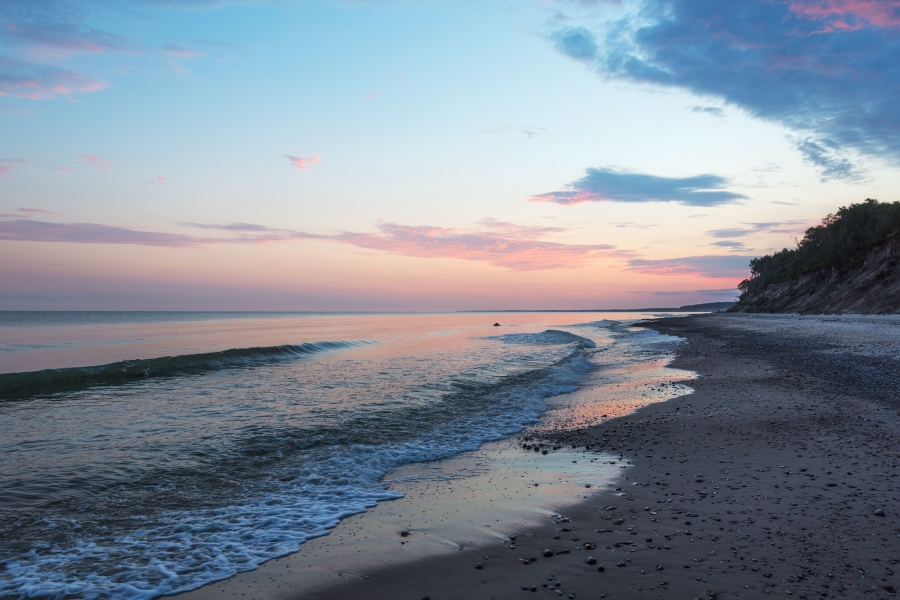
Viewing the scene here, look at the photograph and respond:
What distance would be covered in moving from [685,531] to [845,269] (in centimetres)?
7805

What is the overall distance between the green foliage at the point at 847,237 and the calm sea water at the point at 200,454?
2515 inches

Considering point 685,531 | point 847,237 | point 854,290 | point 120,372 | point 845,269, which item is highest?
point 847,237

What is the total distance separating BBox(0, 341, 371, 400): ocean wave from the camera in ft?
53.3

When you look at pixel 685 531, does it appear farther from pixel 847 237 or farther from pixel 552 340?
pixel 847 237

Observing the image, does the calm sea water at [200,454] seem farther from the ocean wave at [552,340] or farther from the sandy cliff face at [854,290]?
the sandy cliff face at [854,290]

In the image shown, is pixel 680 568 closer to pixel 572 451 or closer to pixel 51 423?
pixel 572 451

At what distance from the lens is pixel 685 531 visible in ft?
16.4

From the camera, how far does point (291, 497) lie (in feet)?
22.7

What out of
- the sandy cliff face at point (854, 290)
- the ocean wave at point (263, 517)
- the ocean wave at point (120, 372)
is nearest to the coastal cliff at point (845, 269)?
the sandy cliff face at point (854, 290)

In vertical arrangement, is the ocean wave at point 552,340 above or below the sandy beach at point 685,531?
below

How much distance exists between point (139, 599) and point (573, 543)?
13.2 feet

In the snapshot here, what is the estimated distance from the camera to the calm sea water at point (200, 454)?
5.13 metres

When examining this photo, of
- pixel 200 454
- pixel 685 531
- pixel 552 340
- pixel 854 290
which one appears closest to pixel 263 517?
pixel 200 454

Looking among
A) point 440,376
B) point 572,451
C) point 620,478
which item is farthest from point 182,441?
point 440,376
